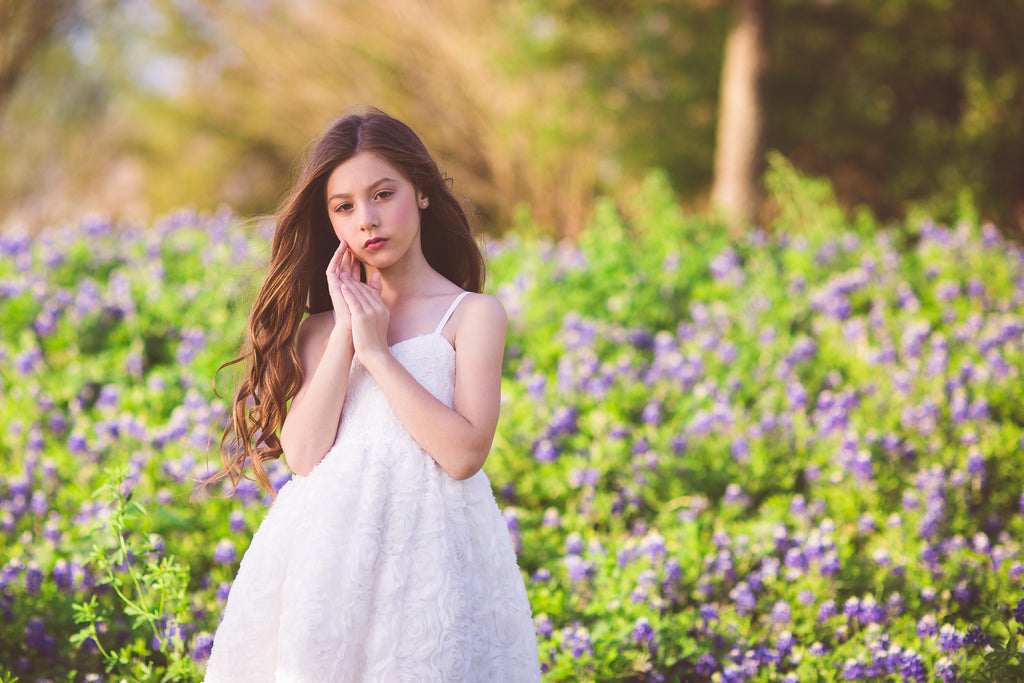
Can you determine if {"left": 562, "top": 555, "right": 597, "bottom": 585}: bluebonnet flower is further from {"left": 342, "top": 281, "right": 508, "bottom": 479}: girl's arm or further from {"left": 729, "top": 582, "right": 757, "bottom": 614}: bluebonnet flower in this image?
{"left": 342, "top": 281, "right": 508, "bottom": 479}: girl's arm

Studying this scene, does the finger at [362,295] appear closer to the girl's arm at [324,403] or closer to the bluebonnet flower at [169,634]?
the girl's arm at [324,403]

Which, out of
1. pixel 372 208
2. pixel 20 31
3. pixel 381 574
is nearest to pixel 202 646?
pixel 381 574

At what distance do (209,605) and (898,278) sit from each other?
3.58 m

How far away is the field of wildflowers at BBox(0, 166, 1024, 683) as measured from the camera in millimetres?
2379

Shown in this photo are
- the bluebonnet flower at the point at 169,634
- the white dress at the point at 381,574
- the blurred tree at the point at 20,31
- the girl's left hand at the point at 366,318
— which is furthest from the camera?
the blurred tree at the point at 20,31

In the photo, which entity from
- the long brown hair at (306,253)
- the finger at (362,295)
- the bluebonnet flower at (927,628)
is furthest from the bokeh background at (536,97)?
the finger at (362,295)

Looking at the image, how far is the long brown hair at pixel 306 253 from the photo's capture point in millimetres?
1849

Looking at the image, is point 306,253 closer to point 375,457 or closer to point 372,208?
point 372,208

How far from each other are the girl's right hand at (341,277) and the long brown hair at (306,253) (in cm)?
15

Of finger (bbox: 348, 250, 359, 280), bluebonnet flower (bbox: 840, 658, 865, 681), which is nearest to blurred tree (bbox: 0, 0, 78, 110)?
finger (bbox: 348, 250, 359, 280)

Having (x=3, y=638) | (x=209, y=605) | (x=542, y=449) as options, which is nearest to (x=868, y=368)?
(x=542, y=449)

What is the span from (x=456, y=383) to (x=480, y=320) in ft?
0.48

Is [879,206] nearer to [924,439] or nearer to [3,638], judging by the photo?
[924,439]

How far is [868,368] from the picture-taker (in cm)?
366
